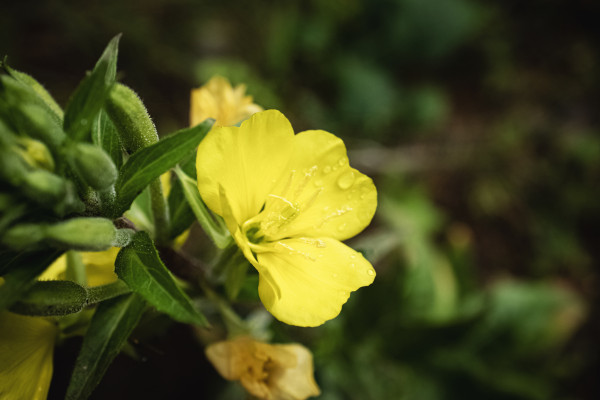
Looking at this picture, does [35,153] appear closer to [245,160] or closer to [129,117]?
[129,117]

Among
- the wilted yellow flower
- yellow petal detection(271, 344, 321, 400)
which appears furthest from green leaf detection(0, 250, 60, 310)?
yellow petal detection(271, 344, 321, 400)

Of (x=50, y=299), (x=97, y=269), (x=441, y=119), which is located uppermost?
(x=441, y=119)

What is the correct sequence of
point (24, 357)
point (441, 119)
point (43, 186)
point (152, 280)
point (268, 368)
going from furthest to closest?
1. point (441, 119)
2. point (268, 368)
3. point (24, 357)
4. point (152, 280)
5. point (43, 186)

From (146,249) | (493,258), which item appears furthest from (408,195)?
(146,249)

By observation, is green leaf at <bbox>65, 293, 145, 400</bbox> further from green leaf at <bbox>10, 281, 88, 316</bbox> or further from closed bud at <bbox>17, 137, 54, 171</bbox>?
closed bud at <bbox>17, 137, 54, 171</bbox>

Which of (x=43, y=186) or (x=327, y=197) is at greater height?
(x=327, y=197)

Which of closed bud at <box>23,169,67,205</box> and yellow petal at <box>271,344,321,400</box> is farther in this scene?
yellow petal at <box>271,344,321,400</box>

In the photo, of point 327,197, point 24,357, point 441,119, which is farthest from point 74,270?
point 441,119
